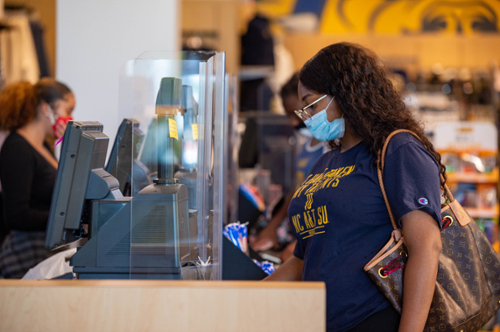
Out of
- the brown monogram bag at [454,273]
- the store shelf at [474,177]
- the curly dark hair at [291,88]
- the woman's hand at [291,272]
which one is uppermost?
the curly dark hair at [291,88]

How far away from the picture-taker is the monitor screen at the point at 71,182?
121 centimetres

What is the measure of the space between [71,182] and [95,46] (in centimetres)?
193

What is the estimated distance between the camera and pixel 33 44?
166 inches

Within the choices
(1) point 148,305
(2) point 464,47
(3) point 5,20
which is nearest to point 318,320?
(1) point 148,305

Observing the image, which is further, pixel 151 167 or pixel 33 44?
pixel 33 44

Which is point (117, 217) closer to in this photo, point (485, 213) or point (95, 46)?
point (95, 46)

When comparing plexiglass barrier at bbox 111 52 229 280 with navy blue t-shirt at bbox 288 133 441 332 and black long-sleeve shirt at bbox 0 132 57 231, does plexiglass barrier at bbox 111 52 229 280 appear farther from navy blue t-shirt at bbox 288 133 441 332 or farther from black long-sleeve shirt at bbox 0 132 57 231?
black long-sleeve shirt at bbox 0 132 57 231

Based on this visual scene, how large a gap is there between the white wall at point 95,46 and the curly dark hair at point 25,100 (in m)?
0.49

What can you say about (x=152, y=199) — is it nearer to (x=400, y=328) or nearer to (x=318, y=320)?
(x=318, y=320)

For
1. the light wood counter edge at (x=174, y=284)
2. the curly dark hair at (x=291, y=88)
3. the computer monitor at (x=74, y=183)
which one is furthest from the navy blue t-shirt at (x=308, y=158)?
the light wood counter edge at (x=174, y=284)

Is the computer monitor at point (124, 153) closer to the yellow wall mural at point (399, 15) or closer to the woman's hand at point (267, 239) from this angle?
the woman's hand at point (267, 239)

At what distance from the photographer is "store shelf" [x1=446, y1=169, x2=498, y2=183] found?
11.1ft

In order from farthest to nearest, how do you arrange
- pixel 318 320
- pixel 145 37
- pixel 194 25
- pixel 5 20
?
pixel 194 25 → pixel 5 20 → pixel 145 37 → pixel 318 320

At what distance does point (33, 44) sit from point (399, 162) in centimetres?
400
